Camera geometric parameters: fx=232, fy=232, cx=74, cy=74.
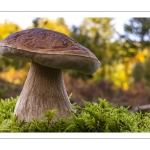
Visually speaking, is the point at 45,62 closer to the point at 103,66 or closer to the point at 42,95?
the point at 42,95

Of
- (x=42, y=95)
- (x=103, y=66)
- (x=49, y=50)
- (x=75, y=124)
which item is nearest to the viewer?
(x=49, y=50)

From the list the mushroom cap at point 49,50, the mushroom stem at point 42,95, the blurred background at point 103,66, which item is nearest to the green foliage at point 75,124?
the mushroom stem at point 42,95

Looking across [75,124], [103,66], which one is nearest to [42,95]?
[75,124]

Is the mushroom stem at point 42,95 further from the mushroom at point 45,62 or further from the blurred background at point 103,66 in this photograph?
the blurred background at point 103,66

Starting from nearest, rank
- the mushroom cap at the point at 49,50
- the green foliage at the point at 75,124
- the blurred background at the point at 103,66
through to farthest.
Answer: the mushroom cap at the point at 49,50 → the green foliage at the point at 75,124 → the blurred background at the point at 103,66

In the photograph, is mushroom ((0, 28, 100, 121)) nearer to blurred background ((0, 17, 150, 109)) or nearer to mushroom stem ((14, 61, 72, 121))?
mushroom stem ((14, 61, 72, 121))

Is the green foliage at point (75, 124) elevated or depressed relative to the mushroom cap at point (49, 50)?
depressed

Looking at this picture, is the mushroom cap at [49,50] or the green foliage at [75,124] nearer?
the mushroom cap at [49,50]

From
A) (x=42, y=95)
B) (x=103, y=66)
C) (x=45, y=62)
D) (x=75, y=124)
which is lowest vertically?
(x=103, y=66)

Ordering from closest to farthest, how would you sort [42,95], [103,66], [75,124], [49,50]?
[49,50], [75,124], [42,95], [103,66]
